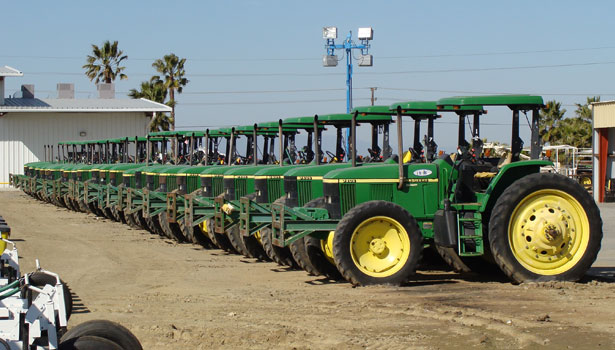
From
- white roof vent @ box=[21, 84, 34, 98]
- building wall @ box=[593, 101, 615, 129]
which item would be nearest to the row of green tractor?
building wall @ box=[593, 101, 615, 129]

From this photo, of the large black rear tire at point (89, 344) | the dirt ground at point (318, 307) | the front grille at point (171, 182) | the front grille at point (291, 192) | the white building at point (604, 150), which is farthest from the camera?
the white building at point (604, 150)

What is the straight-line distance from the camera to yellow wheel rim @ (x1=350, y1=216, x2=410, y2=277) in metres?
12.5

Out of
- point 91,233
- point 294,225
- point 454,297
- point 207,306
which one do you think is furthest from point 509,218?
point 91,233

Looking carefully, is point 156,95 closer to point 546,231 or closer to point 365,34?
point 365,34

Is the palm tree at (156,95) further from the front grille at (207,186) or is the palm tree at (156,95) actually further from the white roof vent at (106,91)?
the front grille at (207,186)

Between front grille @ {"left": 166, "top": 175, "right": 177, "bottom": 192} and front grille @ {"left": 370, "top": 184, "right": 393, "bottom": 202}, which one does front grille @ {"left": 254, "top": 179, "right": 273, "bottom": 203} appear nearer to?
front grille @ {"left": 370, "top": 184, "right": 393, "bottom": 202}

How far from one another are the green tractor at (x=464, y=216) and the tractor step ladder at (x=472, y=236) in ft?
0.04

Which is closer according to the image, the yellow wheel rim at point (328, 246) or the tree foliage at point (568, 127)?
the yellow wheel rim at point (328, 246)

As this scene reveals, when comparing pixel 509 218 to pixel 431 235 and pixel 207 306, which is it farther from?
pixel 207 306

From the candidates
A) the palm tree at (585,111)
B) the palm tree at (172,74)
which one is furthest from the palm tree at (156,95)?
the palm tree at (585,111)

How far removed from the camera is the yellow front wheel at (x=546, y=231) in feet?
41.0

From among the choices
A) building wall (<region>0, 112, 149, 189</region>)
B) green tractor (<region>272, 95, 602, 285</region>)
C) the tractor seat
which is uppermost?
building wall (<region>0, 112, 149, 189</region>)

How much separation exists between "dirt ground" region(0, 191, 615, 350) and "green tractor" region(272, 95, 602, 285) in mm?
433

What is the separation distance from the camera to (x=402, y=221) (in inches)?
494
